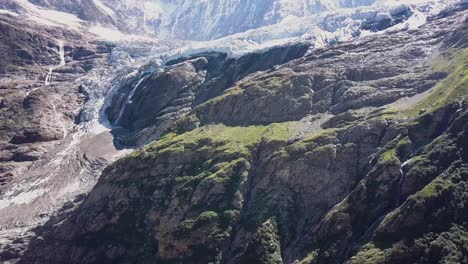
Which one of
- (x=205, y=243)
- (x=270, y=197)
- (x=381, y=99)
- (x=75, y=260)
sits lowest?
(x=75, y=260)

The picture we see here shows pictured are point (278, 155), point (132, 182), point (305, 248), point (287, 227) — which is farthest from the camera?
point (132, 182)

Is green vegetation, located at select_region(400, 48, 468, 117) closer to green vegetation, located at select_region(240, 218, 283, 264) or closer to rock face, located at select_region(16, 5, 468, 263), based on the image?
rock face, located at select_region(16, 5, 468, 263)

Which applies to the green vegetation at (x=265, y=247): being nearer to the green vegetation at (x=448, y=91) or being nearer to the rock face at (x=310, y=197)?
the rock face at (x=310, y=197)

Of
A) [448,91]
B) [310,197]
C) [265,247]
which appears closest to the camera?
[265,247]

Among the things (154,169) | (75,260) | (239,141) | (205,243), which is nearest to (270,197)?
(205,243)

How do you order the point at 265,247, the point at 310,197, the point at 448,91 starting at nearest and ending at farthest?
the point at 265,247 → the point at 310,197 → the point at 448,91

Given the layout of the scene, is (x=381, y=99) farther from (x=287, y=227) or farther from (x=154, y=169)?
(x=154, y=169)

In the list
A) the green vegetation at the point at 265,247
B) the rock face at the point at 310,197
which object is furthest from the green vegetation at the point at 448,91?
the green vegetation at the point at 265,247

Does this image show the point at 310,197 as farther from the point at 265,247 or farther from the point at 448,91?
the point at 448,91

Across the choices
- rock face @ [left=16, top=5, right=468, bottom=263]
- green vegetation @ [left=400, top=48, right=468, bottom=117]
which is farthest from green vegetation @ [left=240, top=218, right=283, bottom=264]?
green vegetation @ [left=400, top=48, right=468, bottom=117]

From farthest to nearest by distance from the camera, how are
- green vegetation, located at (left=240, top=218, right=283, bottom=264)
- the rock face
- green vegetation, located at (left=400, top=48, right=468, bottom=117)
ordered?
green vegetation, located at (left=400, top=48, right=468, bottom=117), green vegetation, located at (left=240, top=218, right=283, bottom=264), the rock face

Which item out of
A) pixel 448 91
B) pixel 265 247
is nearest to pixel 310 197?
pixel 265 247
